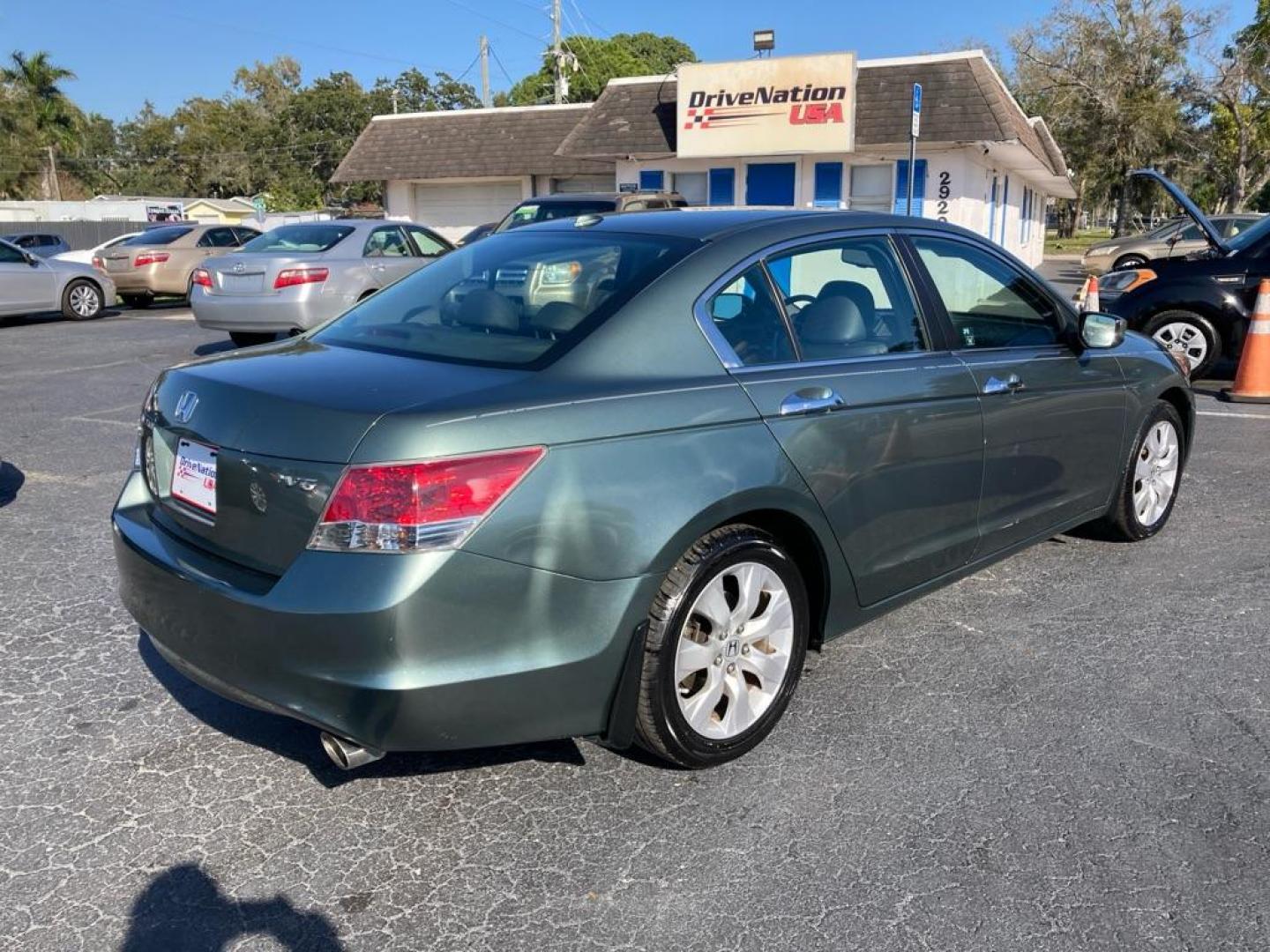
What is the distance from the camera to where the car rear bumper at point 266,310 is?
36.3 ft

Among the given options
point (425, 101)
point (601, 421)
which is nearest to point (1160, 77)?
point (601, 421)

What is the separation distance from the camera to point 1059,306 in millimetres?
4582

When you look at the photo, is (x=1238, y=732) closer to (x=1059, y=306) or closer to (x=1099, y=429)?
(x=1099, y=429)

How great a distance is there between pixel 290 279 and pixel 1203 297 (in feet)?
29.1

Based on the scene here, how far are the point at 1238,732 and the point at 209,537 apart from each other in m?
3.20

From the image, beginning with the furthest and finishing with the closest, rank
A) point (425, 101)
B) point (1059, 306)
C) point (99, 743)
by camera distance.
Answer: point (425, 101), point (1059, 306), point (99, 743)

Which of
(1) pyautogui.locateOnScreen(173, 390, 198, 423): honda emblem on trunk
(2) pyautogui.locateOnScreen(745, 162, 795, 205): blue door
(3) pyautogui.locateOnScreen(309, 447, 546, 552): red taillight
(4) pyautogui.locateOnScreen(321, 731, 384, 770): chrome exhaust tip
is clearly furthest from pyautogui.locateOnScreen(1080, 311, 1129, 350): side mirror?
(2) pyautogui.locateOnScreen(745, 162, 795, 205): blue door

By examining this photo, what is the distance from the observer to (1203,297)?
983 centimetres

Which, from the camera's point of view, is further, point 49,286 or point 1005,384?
point 49,286

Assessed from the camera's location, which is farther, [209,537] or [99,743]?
[99,743]

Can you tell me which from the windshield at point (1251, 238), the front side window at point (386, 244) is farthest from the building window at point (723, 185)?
the windshield at point (1251, 238)

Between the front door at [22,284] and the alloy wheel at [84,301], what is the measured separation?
1.27ft

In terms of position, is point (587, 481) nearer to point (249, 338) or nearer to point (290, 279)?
point (290, 279)

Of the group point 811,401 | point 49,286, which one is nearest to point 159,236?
point 49,286
